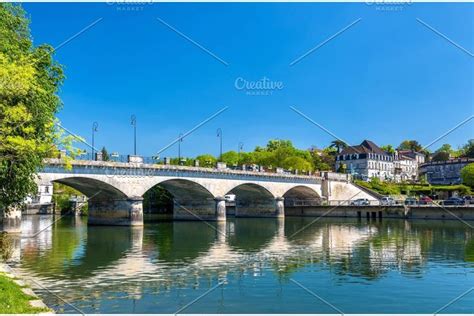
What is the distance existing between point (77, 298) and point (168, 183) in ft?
143

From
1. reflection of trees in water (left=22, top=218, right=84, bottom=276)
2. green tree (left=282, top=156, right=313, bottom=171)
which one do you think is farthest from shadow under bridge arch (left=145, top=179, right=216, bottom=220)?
green tree (left=282, top=156, right=313, bottom=171)

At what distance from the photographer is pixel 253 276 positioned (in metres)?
19.7

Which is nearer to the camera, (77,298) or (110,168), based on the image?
(77,298)

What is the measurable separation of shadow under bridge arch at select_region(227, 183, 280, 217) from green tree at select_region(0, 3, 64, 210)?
1783 inches

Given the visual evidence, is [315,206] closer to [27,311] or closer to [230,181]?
[230,181]

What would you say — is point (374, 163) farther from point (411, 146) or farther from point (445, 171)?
point (411, 146)

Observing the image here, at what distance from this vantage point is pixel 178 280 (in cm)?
1906

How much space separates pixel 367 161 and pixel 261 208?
60832mm

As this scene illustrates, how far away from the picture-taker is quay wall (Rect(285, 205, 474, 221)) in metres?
60.4

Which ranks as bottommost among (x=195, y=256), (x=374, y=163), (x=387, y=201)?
(x=195, y=256)

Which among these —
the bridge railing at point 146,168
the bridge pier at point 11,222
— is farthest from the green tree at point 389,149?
the bridge pier at point 11,222

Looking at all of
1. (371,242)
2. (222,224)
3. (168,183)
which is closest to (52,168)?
(168,183)

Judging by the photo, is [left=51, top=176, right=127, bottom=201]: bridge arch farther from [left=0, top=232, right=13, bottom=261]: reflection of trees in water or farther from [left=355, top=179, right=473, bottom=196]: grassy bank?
[left=355, top=179, right=473, bottom=196]: grassy bank

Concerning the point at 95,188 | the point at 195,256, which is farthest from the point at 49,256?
the point at 95,188
